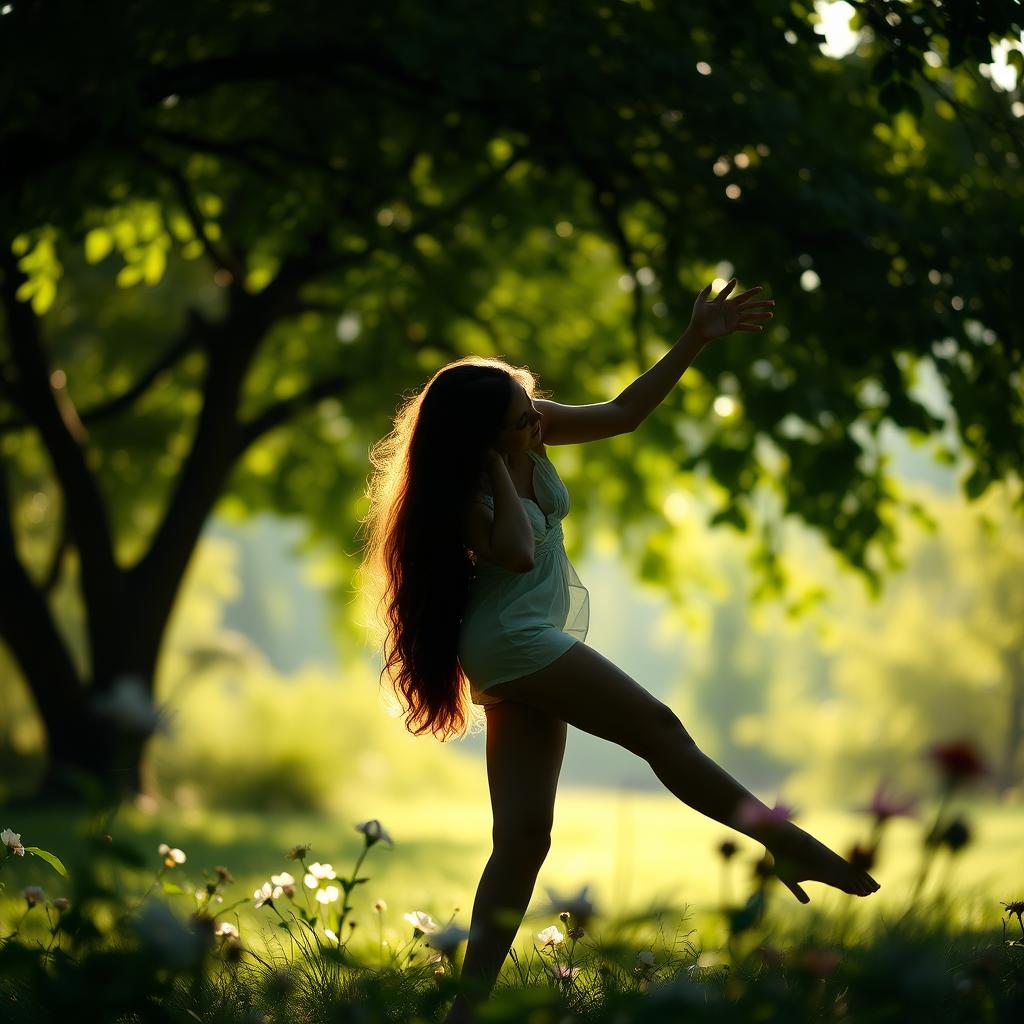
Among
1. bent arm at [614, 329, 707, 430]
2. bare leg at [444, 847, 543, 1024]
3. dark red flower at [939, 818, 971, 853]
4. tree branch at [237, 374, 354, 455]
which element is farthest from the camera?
tree branch at [237, 374, 354, 455]

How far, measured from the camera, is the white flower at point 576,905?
90.7 inches

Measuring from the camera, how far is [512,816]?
10.5 feet

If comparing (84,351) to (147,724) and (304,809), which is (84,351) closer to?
(304,809)

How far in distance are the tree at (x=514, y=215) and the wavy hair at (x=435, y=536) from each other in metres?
1.01

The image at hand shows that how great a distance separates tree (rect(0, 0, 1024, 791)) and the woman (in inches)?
40.6

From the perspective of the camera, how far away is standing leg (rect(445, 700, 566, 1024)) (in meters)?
3.10

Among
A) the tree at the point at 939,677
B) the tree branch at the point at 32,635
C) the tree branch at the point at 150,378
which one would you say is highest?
the tree at the point at 939,677

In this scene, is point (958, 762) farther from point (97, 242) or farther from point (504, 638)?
point (97, 242)

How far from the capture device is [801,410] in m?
6.92

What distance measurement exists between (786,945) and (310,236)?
767 cm

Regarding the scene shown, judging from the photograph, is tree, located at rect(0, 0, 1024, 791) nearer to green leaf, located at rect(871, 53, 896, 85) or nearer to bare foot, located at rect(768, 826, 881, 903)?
green leaf, located at rect(871, 53, 896, 85)

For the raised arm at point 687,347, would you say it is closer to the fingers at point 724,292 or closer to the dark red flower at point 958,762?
the fingers at point 724,292

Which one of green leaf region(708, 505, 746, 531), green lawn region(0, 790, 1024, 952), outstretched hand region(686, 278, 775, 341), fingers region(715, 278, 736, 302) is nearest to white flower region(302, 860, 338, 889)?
green lawn region(0, 790, 1024, 952)

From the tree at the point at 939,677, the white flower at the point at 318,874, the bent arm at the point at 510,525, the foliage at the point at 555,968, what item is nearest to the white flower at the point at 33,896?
the foliage at the point at 555,968
